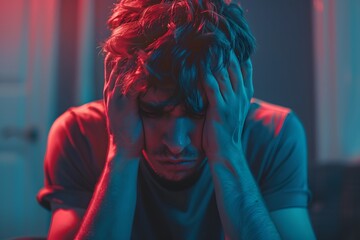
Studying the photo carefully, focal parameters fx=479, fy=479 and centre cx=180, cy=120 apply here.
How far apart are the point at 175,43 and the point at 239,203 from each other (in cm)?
25

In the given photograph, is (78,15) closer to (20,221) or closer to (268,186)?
(20,221)

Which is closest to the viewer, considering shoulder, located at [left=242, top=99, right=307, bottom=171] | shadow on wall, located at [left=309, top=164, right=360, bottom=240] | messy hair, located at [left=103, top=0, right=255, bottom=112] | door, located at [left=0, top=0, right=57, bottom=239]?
messy hair, located at [left=103, top=0, right=255, bottom=112]

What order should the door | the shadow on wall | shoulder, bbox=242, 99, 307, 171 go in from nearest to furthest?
shoulder, bbox=242, 99, 307, 171 < the shadow on wall < the door

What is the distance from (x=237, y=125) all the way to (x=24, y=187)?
4.40 ft

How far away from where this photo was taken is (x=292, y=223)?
781 millimetres

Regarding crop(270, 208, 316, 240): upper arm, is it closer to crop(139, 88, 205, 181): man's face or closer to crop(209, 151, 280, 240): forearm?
crop(209, 151, 280, 240): forearm

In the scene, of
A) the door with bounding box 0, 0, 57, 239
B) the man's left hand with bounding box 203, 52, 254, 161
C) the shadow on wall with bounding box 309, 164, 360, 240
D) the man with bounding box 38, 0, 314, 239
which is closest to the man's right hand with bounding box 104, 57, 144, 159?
the man with bounding box 38, 0, 314, 239

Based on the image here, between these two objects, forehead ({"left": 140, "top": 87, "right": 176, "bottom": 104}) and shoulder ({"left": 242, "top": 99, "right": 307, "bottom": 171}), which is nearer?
forehead ({"left": 140, "top": 87, "right": 176, "bottom": 104})

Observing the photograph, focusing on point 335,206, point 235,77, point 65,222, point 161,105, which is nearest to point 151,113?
point 161,105

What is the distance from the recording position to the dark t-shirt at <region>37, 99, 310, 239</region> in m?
0.78

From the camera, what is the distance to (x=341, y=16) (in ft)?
6.07

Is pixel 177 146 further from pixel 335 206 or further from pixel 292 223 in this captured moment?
pixel 335 206

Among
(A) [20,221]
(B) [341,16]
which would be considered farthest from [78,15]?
(B) [341,16]

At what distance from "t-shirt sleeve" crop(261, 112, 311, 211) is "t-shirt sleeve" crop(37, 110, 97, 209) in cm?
29
